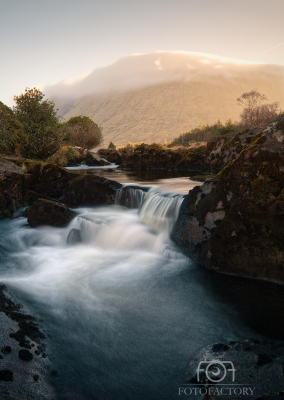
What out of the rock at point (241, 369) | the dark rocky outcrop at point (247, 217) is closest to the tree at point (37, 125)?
the dark rocky outcrop at point (247, 217)

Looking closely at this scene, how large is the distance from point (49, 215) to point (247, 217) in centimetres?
828

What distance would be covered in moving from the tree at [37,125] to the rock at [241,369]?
79.8 feet

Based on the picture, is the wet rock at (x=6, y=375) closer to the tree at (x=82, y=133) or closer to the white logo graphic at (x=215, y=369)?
the white logo graphic at (x=215, y=369)

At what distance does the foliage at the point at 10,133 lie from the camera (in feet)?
73.3

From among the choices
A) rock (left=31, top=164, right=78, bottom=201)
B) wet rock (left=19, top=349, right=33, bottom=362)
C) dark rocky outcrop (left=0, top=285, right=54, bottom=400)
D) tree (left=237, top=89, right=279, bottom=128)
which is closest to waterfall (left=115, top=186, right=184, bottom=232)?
rock (left=31, top=164, right=78, bottom=201)

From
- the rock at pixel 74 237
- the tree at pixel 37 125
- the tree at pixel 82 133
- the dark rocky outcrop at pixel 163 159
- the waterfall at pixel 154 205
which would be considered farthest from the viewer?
the tree at pixel 82 133

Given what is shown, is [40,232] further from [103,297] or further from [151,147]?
[151,147]

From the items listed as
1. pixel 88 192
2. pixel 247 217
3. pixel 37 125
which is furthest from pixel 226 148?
pixel 37 125

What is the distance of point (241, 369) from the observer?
356 centimetres

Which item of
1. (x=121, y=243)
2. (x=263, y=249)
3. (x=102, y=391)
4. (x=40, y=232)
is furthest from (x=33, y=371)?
(x=40, y=232)

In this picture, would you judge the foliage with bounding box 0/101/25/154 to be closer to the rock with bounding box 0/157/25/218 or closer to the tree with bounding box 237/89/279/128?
the rock with bounding box 0/157/25/218

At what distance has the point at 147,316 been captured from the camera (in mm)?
5629

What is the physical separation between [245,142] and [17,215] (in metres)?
16.2

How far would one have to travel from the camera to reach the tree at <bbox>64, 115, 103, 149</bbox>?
188ft
